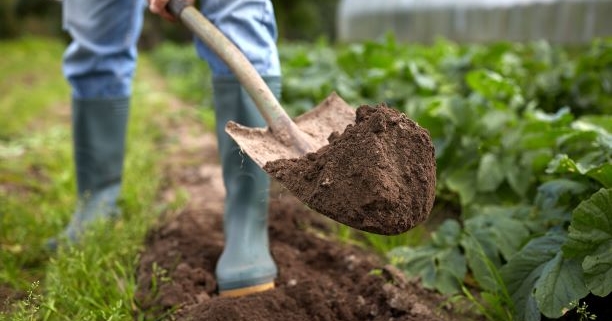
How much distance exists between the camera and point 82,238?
5.67 ft

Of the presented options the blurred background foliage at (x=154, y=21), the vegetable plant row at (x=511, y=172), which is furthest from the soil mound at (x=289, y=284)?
the blurred background foliage at (x=154, y=21)

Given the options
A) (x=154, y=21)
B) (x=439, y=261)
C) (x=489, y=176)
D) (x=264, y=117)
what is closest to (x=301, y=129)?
(x=264, y=117)

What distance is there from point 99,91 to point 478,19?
8659 mm

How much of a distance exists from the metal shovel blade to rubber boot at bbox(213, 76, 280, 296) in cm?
13

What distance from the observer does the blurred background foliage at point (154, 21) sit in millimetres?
20709

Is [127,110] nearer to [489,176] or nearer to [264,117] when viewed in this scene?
[264,117]

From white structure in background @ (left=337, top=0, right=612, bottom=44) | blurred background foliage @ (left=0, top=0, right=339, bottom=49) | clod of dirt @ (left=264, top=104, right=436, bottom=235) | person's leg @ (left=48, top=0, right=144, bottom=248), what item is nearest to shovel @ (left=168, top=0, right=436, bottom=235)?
clod of dirt @ (left=264, top=104, right=436, bottom=235)

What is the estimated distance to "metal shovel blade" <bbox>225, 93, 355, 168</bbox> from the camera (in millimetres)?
1386

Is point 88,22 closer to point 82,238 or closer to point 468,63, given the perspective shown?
point 82,238

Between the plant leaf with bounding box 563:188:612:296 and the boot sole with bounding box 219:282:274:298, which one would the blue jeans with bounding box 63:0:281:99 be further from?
the plant leaf with bounding box 563:188:612:296

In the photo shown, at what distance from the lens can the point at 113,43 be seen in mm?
2031

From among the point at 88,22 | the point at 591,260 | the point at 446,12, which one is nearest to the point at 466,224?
the point at 591,260

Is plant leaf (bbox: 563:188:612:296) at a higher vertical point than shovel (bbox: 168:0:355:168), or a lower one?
lower

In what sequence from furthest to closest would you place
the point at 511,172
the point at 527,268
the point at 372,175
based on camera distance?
the point at 511,172, the point at 527,268, the point at 372,175
